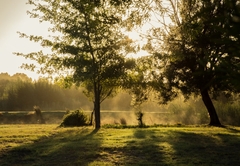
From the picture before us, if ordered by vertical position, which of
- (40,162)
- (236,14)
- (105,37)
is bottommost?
(40,162)

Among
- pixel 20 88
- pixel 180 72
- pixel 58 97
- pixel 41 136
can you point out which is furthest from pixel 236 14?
pixel 58 97

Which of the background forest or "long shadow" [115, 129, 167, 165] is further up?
the background forest

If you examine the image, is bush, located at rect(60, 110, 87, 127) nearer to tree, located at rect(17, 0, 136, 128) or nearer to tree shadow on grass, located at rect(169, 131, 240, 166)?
tree, located at rect(17, 0, 136, 128)

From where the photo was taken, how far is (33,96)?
58875mm

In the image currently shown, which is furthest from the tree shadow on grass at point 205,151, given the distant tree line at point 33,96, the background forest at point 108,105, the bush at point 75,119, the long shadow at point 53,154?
the distant tree line at point 33,96

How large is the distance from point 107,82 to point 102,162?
13.4m

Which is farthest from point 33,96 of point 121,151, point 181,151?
point 181,151

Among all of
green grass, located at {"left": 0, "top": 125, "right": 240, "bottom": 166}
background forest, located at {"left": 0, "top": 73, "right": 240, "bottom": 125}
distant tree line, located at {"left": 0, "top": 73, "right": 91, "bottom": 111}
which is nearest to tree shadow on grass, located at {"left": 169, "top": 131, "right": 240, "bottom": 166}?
green grass, located at {"left": 0, "top": 125, "right": 240, "bottom": 166}

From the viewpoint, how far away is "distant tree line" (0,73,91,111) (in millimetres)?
55344

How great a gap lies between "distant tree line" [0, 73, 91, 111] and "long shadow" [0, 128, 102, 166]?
140ft

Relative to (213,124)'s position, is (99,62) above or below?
above

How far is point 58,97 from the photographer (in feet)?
213

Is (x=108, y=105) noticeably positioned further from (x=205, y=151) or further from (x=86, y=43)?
(x=205, y=151)

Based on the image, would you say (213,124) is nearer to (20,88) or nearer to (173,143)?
(173,143)
